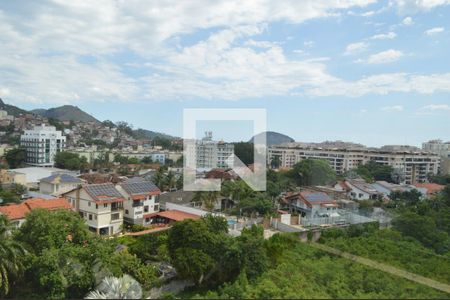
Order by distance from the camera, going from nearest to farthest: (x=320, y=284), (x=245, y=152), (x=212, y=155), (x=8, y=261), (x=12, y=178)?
(x=320, y=284) < (x=8, y=261) < (x=12, y=178) < (x=212, y=155) < (x=245, y=152)

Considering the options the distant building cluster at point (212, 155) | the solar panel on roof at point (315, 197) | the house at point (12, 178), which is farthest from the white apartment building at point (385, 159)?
the house at point (12, 178)

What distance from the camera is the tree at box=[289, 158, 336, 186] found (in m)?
32.2

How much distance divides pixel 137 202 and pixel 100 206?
2280mm

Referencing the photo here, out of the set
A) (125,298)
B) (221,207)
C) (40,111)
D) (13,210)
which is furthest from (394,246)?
(40,111)

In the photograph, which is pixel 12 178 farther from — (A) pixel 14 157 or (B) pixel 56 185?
(A) pixel 14 157

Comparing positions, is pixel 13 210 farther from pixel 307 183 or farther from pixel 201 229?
pixel 307 183

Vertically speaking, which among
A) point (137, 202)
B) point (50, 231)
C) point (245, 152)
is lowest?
point (137, 202)

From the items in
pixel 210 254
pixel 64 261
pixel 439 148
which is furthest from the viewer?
pixel 439 148

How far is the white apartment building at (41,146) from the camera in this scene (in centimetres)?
4059

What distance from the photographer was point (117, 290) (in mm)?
7992

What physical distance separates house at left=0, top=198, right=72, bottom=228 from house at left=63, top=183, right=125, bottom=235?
0.56m

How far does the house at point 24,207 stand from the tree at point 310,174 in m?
20.5

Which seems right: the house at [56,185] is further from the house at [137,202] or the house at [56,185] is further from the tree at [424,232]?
the tree at [424,232]

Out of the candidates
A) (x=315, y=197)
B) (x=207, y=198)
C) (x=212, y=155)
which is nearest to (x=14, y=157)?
(x=212, y=155)
